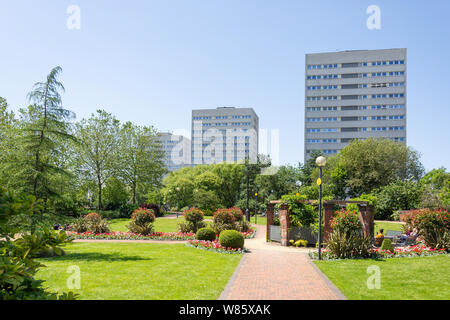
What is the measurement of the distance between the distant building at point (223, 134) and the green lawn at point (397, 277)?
400 ft

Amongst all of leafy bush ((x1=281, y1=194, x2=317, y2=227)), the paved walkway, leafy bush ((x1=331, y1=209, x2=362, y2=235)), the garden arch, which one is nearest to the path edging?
the paved walkway

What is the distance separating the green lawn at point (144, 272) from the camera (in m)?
8.82

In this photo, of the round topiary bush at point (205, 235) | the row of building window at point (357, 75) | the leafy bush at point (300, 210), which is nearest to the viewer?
the leafy bush at point (300, 210)

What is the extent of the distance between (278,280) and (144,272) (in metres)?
4.64

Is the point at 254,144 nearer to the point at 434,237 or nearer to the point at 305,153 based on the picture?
the point at 305,153

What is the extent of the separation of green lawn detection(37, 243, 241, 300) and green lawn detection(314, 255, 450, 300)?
3.77m

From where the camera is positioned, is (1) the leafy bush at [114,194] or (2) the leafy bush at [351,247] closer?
(2) the leafy bush at [351,247]

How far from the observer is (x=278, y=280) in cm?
1050

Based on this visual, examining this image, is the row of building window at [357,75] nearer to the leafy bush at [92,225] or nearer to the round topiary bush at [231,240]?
the leafy bush at [92,225]

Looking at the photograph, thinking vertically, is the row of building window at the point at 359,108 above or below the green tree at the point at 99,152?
above

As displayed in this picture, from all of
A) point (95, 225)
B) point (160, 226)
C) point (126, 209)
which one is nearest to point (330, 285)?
point (95, 225)

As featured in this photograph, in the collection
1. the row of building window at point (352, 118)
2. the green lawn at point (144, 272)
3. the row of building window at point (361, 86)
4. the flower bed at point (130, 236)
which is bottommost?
the flower bed at point (130, 236)

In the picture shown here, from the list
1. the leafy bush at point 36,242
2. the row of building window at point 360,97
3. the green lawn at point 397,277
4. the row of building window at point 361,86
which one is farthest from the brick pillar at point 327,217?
the row of building window at point 361,86
